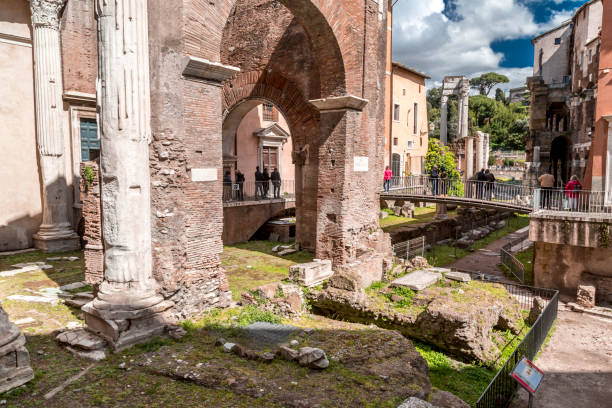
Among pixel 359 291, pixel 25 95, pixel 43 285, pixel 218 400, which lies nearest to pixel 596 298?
pixel 359 291

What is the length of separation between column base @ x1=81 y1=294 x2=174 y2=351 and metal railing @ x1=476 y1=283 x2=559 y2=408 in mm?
4638

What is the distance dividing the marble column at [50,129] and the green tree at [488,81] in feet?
245

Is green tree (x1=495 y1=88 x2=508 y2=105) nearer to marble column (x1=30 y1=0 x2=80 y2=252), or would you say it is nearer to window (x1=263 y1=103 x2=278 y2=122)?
window (x1=263 y1=103 x2=278 y2=122)

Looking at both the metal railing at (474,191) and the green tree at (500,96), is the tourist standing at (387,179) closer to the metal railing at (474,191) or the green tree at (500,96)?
the metal railing at (474,191)

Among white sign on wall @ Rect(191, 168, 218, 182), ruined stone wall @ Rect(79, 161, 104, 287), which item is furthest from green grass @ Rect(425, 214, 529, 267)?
ruined stone wall @ Rect(79, 161, 104, 287)

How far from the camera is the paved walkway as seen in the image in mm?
15545

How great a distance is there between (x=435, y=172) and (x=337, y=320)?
430 inches

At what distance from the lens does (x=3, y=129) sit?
488 inches

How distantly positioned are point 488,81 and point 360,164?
244 ft

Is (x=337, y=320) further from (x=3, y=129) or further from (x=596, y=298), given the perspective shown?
(x=3, y=129)

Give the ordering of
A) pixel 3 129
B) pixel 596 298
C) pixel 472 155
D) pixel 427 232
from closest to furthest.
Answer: pixel 596 298 < pixel 3 129 < pixel 427 232 < pixel 472 155

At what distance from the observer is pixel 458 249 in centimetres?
1928

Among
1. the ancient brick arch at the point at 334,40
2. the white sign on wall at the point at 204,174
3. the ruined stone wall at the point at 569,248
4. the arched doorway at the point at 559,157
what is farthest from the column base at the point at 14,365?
the arched doorway at the point at 559,157

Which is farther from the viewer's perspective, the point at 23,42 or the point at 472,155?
the point at 472,155
